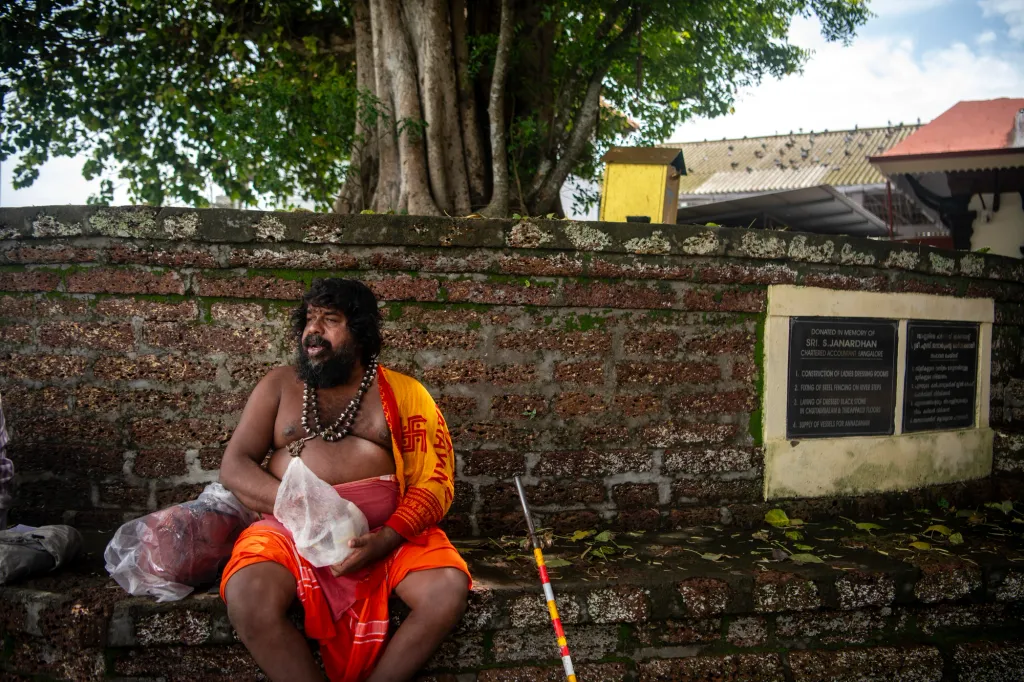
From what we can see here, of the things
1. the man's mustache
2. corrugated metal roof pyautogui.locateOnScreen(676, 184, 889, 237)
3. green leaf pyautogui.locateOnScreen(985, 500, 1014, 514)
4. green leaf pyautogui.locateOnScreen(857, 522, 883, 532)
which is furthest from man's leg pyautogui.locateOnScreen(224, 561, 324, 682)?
corrugated metal roof pyautogui.locateOnScreen(676, 184, 889, 237)

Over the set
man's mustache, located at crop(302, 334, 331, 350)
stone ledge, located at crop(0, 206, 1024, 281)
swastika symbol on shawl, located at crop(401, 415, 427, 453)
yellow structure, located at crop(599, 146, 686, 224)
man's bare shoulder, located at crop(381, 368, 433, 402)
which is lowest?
swastika symbol on shawl, located at crop(401, 415, 427, 453)

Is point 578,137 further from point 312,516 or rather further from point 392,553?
point 312,516

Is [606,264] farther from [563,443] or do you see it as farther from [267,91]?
[267,91]

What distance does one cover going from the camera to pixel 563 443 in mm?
3914

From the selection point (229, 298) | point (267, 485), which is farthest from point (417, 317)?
point (267, 485)

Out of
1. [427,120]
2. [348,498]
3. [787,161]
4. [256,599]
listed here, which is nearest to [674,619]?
[348,498]

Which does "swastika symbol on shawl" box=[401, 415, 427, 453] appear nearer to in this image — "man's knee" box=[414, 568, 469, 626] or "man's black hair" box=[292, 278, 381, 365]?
"man's black hair" box=[292, 278, 381, 365]

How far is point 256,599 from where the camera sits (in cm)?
255

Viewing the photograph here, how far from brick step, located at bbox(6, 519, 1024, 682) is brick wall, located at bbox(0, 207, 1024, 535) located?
1.33 ft

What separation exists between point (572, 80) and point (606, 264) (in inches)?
125

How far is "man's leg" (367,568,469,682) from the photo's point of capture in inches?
103

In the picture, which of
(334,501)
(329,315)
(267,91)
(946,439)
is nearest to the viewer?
(334,501)

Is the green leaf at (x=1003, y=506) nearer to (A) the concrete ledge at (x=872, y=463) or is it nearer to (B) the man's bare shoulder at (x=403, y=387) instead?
(A) the concrete ledge at (x=872, y=463)

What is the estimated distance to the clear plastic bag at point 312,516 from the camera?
2.66m
